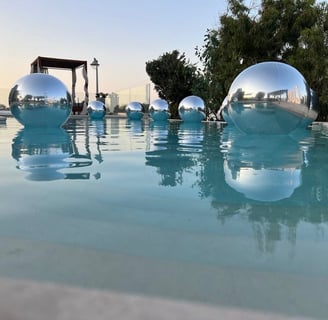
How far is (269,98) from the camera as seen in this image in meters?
5.68

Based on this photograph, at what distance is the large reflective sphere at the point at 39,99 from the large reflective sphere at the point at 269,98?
363 centimetres

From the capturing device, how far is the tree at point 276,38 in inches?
529

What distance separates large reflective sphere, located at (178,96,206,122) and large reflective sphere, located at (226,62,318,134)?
747 cm

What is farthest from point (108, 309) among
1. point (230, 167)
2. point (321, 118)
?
point (321, 118)

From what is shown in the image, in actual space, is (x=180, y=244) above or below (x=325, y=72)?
below

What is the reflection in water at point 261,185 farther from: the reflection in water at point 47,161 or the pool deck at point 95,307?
the reflection in water at point 47,161

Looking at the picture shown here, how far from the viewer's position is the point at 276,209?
1987mm

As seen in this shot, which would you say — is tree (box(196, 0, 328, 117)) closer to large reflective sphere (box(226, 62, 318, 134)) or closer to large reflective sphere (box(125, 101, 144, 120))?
large reflective sphere (box(125, 101, 144, 120))

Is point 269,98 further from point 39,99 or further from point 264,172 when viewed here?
point 39,99

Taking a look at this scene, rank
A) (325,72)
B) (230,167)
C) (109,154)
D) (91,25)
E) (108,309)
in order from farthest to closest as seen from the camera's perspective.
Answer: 1. (91,25)
2. (325,72)
3. (109,154)
4. (230,167)
5. (108,309)

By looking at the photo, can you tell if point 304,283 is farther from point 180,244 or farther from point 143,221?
point 143,221

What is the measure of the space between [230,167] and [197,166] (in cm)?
32

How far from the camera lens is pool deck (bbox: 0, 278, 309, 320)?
0.97 m

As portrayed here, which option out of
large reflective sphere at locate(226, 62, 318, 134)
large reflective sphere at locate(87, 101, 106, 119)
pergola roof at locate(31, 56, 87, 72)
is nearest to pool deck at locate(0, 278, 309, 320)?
large reflective sphere at locate(226, 62, 318, 134)
